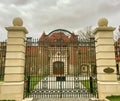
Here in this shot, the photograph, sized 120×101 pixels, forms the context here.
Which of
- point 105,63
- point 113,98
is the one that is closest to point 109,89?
point 113,98

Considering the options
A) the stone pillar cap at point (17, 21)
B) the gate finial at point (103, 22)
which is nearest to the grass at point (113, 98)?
the gate finial at point (103, 22)

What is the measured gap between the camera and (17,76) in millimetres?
8125

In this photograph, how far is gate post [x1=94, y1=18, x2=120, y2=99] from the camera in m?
8.31

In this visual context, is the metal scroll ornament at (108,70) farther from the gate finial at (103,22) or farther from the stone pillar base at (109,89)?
the gate finial at (103,22)

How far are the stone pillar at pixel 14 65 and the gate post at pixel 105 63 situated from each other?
4.10 m

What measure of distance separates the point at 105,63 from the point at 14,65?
15.6 feet

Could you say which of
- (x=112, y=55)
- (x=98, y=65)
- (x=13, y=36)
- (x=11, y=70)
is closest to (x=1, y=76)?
(x=11, y=70)

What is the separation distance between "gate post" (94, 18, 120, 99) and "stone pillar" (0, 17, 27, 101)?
4105mm

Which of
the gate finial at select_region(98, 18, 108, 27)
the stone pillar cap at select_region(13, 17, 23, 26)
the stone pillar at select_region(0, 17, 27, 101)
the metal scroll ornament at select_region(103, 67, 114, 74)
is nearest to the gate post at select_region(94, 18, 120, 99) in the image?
the metal scroll ornament at select_region(103, 67, 114, 74)

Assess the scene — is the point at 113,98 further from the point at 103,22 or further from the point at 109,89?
the point at 103,22

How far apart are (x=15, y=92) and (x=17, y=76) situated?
31.1 inches

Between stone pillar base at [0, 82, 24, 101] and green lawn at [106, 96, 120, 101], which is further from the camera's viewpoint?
stone pillar base at [0, 82, 24, 101]

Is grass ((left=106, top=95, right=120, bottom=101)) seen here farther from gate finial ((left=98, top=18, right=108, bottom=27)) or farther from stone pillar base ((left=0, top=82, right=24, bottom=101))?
stone pillar base ((left=0, top=82, right=24, bottom=101))

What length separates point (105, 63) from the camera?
28.0ft
